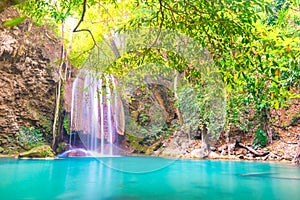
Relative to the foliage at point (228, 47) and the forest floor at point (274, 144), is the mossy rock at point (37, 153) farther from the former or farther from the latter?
the foliage at point (228, 47)

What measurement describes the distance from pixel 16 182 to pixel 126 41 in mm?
2703

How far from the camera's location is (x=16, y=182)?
3.57 metres

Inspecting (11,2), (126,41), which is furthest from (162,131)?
(11,2)

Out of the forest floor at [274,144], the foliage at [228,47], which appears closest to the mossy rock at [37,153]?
the forest floor at [274,144]

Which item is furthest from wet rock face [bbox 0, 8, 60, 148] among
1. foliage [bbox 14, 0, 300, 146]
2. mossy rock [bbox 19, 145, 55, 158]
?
foliage [bbox 14, 0, 300, 146]

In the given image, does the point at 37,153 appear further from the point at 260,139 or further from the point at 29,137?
the point at 260,139

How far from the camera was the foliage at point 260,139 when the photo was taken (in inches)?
309

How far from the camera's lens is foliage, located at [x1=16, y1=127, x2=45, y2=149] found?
344 inches

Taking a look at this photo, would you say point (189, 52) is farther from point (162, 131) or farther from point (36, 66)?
point (36, 66)

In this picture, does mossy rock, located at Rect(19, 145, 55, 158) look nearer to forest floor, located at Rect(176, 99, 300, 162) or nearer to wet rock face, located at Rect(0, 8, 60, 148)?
wet rock face, located at Rect(0, 8, 60, 148)

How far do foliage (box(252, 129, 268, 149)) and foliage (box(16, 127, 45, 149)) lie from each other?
24.6 feet

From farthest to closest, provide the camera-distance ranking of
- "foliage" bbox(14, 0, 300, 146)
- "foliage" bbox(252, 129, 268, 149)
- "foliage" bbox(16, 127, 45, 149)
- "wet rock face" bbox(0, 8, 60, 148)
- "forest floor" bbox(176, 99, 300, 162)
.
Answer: "foliage" bbox(16, 127, 45, 149), "wet rock face" bbox(0, 8, 60, 148), "foliage" bbox(252, 129, 268, 149), "forest floor" bbox(176, 99, 300, 162), "foliage" bbox(14, 0, 300, 146)

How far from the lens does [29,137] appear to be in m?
8.86

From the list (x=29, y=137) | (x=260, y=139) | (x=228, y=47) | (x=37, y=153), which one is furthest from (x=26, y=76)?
(x=228, y=47)
